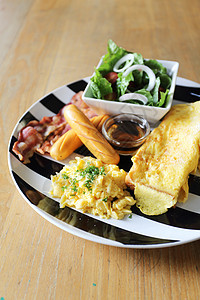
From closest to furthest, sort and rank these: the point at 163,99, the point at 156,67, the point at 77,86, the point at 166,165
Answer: the point at 166,165 → the point at 163,99 → the point at 156,67 → the point at 77,86

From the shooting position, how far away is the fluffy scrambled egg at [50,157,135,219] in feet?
7.18

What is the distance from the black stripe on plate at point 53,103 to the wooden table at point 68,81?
36 centimetres

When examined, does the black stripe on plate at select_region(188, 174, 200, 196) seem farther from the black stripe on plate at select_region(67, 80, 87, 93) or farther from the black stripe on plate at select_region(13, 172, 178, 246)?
the black stripe on plate at select_region(67, 80, 87, 93)

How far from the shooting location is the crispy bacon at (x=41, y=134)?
271 cm

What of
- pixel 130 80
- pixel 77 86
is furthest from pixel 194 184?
pixel 77 86

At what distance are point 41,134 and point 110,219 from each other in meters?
1.21

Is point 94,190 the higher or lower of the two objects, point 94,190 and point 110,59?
the lower

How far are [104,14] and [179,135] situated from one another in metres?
3.75

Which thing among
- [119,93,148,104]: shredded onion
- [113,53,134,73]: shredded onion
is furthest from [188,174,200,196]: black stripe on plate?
[113,53,134,73]: shredded onion

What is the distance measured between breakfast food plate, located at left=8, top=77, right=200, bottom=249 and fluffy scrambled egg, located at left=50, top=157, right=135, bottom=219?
0.05 m

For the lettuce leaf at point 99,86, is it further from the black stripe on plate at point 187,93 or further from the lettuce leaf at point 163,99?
the black stripe on plate at point 187,93

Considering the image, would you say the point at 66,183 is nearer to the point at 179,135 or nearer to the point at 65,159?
the point at 65,159

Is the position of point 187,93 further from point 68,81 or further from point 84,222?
point 84,222

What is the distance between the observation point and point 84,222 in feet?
7.02
